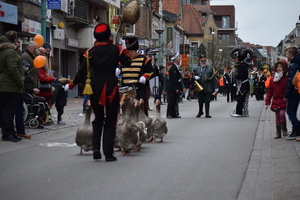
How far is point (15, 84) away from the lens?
11703 millimetres

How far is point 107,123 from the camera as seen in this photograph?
8.96m

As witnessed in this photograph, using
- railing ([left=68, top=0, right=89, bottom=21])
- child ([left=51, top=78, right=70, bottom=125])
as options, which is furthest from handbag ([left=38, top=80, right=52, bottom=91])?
railing ([left=68, top=0, right=89, bottom=21])

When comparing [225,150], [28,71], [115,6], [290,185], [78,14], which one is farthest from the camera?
[115,6]

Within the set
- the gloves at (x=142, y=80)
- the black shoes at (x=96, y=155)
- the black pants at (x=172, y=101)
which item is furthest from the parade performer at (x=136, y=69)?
the black pants at (x=172, y=101)

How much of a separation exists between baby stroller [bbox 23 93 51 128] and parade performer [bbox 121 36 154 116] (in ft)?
12.6

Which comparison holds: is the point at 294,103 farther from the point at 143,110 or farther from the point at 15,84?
the point at 15,84

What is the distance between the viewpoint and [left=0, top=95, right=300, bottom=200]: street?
6.66 meters

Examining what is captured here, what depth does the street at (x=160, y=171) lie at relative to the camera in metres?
6.66

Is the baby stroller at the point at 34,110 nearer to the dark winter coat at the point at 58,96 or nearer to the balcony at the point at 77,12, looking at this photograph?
the dark winter coat at the point at 58,96

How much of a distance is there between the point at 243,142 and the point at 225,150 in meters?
1.49

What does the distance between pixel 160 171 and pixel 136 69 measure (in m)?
3.54

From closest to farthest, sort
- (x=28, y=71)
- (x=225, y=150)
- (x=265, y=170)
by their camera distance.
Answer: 1. (x=265, y=170)
2. (x=225, y=150)
3. (x=28, y=71)

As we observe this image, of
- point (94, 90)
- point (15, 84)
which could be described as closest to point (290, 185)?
point (94, 90)

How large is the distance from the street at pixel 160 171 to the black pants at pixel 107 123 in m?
0.26
